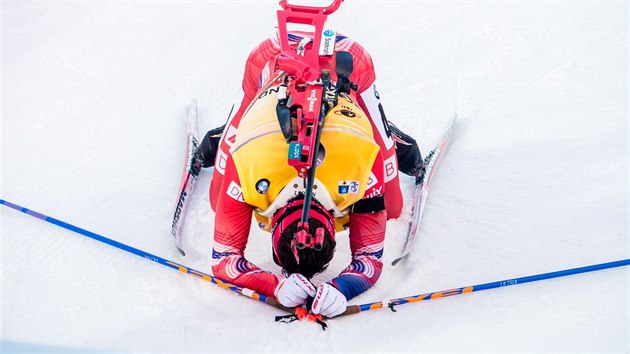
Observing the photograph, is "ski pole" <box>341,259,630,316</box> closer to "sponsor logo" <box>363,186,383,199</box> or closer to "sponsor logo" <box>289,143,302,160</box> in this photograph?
"sponsor logo" <box>363,186,383,199</box>

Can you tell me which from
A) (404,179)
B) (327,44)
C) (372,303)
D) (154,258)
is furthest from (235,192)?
(404,179)

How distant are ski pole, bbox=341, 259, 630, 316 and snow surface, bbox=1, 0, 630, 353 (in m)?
0.04

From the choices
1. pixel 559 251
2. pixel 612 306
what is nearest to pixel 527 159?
pixel 559 251

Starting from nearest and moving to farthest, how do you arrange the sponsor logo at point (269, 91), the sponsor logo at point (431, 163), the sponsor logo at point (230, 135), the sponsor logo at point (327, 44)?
the sponsor logo at point (269, 91)
the sponsor logo at point (327, 44)
the sponsor logo at point (230, 135)
the sponsor logo at point (431, 163)

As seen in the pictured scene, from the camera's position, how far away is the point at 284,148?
12.1 ft

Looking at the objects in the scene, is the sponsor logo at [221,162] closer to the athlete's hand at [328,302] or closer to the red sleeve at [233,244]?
the red sleeve at [233,244]

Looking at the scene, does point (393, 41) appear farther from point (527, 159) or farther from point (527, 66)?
point (527, 159)

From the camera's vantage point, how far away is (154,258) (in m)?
4.25

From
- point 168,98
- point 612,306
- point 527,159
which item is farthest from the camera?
point 168,98

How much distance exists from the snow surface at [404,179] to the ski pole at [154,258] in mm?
51

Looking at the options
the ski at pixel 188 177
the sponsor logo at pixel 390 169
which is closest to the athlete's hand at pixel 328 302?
the sponsor logo at pixel 390 169

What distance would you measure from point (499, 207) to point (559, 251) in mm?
527

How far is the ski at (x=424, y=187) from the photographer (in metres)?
4.53

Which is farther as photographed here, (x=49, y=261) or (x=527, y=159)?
(x=527, y=159)
